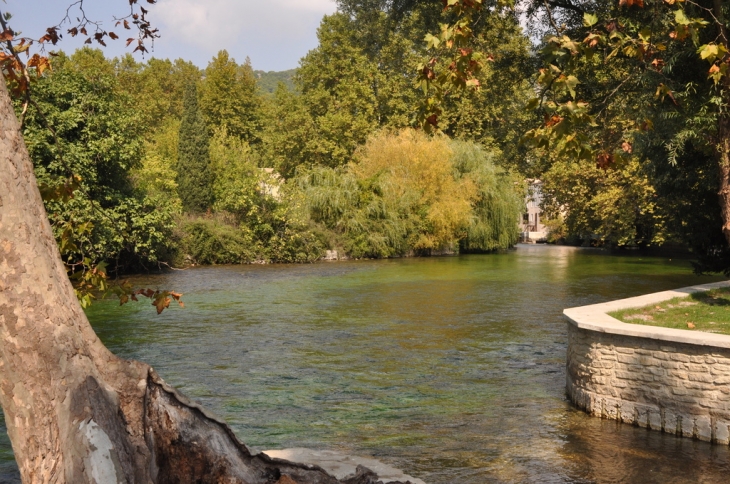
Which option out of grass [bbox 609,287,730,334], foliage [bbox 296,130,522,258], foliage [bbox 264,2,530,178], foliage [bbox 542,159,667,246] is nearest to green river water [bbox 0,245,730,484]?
grass [bbox 609,287,730,334]

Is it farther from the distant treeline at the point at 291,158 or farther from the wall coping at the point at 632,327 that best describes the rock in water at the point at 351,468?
the wall coping at the point at 632,327

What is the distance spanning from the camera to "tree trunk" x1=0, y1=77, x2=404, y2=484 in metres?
4.05

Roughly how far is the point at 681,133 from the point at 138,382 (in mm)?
10865

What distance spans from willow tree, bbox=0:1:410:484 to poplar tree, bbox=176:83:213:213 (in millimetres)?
40759

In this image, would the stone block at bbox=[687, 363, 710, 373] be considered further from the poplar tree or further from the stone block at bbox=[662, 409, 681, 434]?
the poplar tree

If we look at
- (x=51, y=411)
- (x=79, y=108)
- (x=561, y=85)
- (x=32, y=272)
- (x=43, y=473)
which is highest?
(x=79, y=108)

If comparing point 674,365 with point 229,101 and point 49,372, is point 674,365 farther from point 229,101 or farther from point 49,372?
point 229,101

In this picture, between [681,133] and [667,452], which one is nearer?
[667,452]

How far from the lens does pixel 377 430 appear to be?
34.0 feet

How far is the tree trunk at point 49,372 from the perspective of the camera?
4.05 meters

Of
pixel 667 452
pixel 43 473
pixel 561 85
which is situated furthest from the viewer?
pixel 667 452

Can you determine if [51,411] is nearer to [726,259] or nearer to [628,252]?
[726,259]

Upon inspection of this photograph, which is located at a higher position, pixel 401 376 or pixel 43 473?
pixel 43 473

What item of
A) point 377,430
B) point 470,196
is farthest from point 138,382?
point 470,196
